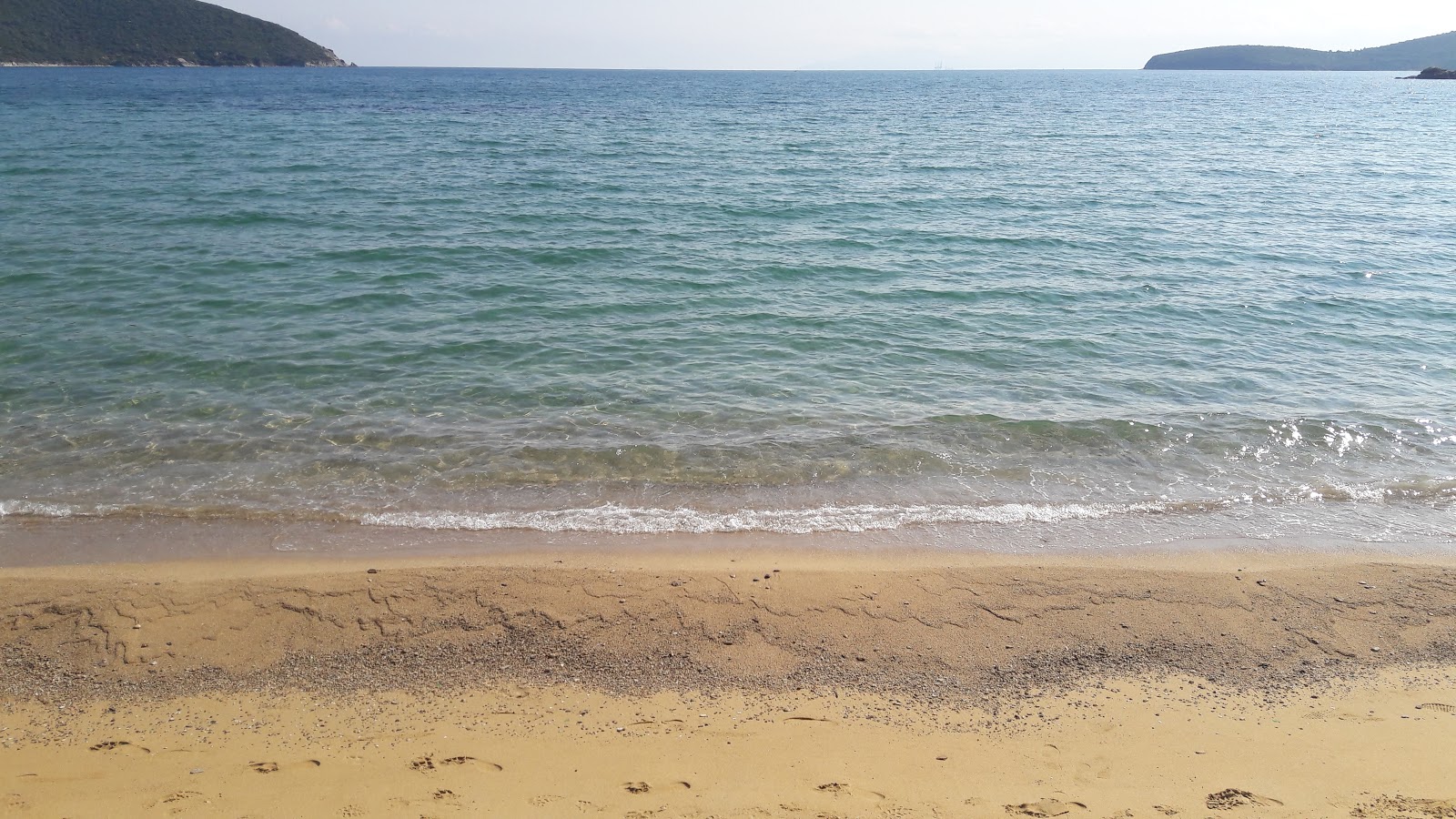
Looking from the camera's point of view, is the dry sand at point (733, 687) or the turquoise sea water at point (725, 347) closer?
the dry sand at point (733, 687)

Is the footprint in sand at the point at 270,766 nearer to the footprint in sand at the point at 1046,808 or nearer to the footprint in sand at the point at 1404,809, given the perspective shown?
the footprint in sand at the point at 1046,808

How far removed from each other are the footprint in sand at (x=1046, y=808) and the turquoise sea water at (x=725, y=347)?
12.5 feet

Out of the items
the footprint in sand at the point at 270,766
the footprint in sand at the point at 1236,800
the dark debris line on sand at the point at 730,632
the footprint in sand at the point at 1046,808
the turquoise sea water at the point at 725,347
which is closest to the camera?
the footprint in sand at the point at 1046,808

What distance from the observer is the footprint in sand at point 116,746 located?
16.0ft

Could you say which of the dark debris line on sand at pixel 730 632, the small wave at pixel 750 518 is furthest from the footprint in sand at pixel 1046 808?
the small wave at pixel 750 518

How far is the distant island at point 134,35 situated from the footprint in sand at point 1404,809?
6311 inches

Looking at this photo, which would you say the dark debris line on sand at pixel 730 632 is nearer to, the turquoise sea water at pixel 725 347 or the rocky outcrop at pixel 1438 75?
the turquoise sea water at pixel 725 347

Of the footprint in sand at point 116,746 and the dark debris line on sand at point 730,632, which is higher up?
the dark debris line on sand at point 730,632

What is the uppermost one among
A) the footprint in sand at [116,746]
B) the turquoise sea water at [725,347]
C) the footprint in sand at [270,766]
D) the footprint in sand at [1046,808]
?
the turquoise sea water at [725,347]

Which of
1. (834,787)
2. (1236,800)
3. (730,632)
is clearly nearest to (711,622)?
(730,632)

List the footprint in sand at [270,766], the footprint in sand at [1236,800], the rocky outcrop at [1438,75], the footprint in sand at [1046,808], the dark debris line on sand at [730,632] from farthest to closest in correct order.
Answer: the rocky outcrop at [1438,75], the dark debris line on sand at [730,632], the footprint in sand at [270,766], the footprint in sand at [1236,800], the footprint in sand at [1046,808]

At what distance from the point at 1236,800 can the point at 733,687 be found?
9.67 ft

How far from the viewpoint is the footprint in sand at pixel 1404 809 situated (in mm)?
4418

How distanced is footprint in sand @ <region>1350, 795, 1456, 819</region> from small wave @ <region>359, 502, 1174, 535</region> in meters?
3.88
